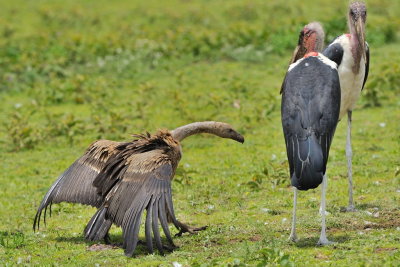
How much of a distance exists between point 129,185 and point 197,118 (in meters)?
5.88

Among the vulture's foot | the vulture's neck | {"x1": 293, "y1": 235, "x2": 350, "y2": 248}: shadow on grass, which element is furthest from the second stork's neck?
the vulture's foot

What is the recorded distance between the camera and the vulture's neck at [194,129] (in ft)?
25.7

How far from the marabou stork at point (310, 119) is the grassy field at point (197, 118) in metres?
0.65

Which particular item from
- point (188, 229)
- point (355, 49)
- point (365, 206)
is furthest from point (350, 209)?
point (188, 229)

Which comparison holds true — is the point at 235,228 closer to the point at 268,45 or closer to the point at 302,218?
the point at 302,218

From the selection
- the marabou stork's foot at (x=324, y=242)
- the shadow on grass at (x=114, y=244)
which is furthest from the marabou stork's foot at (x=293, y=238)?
the shadow on grass at (x=114, y=244)

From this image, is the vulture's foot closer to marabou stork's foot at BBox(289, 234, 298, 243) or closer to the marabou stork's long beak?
marabou stork's foot at BBox(289, 234, 298, 243)

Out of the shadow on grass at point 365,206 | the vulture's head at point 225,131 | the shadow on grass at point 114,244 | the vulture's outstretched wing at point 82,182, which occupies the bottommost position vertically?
the shadow on grass at point 114,244

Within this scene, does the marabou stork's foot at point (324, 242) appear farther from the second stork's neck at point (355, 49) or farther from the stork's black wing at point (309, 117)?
the second stork's neck at point (355, 49)

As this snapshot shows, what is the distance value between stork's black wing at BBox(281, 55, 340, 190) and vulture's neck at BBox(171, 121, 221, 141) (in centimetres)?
136

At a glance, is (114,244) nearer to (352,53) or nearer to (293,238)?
(293,238)

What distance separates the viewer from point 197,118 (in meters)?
12.9

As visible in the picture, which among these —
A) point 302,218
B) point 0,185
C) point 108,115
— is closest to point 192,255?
point 302,218

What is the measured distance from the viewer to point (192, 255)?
6625 millimetres
